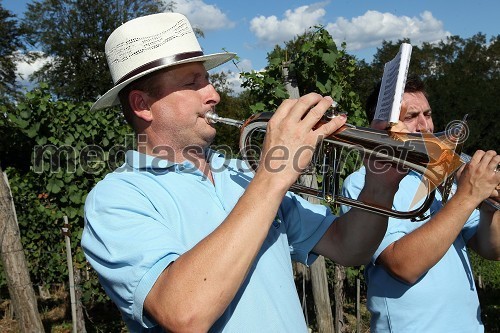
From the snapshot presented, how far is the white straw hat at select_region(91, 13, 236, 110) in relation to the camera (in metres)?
1.86

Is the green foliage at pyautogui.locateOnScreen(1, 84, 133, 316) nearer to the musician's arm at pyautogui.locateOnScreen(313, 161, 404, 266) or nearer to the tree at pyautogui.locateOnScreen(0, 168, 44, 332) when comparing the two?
the tree at pyautogui.locateOnScreen(0, 168, 44, 332)

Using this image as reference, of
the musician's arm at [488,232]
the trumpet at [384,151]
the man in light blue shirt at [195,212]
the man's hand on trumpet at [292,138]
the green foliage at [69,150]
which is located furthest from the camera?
the green foliage at [69,150]

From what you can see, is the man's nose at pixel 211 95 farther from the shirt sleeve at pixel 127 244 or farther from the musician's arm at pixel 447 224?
the musician's arm at pixel 447 224

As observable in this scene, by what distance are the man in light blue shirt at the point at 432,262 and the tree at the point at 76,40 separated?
31.4m

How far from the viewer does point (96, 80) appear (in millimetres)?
32219

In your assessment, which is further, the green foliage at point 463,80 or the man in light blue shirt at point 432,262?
the green foliage at point 463,80

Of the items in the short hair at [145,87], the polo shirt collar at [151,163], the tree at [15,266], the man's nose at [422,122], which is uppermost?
the short hair at [145,87]

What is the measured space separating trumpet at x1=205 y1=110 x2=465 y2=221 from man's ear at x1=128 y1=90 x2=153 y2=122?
0.75 ft

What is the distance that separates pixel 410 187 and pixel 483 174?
37 centimetres

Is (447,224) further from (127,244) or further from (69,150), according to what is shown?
(69,150)

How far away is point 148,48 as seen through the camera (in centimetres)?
187

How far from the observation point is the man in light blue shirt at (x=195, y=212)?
1.36 metres

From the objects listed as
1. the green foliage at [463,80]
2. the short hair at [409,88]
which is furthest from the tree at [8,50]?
the short hair at [409,88]

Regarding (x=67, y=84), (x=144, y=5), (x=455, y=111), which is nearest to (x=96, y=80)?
(x=67, y=84)
